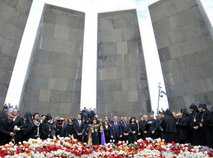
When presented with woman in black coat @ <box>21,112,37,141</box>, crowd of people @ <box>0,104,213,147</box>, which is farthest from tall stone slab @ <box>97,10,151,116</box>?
woman in black coat @ <box>21,112,37,141</box>

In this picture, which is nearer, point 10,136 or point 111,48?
point 10,136

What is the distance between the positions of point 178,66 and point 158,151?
397 inches

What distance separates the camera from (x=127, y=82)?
19469 millimetres

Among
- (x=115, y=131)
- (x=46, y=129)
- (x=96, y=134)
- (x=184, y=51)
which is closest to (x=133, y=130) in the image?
(x=115, y=131)

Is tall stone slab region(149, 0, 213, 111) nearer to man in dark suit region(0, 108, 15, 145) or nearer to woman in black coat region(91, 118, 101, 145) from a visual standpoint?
woman in black coat region(91, 118, 101, 145)

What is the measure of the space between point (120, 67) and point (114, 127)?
565 centimetres

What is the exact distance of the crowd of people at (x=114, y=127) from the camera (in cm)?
1221

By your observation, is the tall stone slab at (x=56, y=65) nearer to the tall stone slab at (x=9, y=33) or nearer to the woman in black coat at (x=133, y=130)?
the tall stone slab at (x=9, y=33)

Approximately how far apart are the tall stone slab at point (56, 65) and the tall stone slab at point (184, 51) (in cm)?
462

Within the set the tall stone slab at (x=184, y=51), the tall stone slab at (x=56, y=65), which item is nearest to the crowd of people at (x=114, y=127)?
the tall stone slab at (x=56, y=65)

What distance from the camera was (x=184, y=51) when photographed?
60.8ft

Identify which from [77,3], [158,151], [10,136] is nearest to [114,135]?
[10,136]

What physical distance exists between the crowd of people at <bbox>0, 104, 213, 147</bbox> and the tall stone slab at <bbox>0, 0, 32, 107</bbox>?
154 inches

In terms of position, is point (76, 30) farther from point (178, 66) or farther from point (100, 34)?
point (178, 66)
